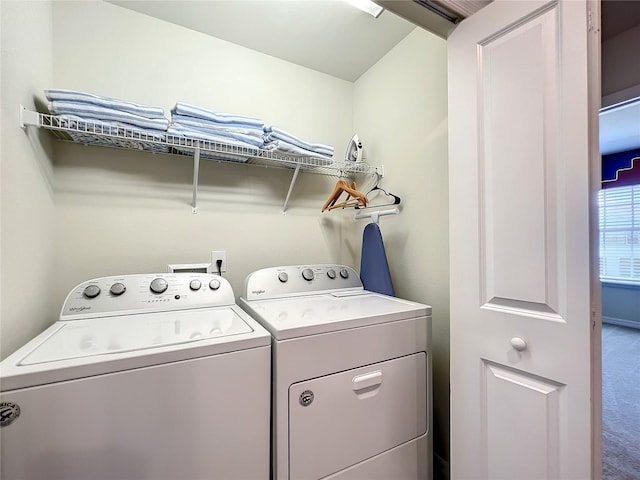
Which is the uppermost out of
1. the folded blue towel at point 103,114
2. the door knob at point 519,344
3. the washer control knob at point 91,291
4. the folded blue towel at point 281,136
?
the folded blue towel at point 281,136

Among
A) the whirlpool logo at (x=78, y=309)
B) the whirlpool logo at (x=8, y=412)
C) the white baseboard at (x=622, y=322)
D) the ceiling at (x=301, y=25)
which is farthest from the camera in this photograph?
the white baseboard at (x=622, y=322)

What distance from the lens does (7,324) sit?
86cm

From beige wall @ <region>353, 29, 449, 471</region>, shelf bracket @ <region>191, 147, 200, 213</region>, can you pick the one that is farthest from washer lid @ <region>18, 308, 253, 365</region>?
beige wall @ <region>353, 29, 449, 471</region>

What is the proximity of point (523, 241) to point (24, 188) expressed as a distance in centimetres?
181

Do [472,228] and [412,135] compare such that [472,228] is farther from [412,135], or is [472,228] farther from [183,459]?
[183,459]

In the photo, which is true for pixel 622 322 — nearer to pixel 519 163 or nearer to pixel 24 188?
pixel 519 163

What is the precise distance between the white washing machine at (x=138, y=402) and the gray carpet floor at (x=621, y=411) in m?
2.29

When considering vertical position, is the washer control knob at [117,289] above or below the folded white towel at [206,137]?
below

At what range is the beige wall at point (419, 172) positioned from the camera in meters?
1.46

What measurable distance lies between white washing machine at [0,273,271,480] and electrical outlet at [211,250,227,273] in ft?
2.06

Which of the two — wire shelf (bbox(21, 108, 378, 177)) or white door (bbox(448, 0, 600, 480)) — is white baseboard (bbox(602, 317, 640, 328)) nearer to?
white door (bbox(448, 0, 600, 480))

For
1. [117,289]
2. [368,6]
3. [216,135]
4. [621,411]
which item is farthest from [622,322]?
[117,289]

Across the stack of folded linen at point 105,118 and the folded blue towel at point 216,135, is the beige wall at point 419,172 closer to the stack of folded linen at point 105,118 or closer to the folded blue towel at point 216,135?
the folded blue towel at point 216,135

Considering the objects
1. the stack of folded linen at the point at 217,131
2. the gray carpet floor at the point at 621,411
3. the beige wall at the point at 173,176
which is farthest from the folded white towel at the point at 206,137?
the gray carpet floor at the point at 621,411
